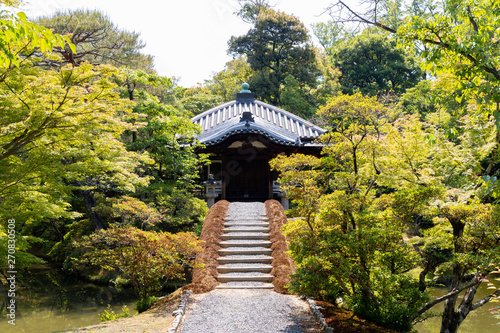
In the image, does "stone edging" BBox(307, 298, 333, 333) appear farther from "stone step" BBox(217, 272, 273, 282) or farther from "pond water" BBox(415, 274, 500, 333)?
"pond water" BBox(415, 274, 500, 333)

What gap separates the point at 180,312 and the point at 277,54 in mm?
26472

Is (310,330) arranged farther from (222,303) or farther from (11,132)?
(11,132)

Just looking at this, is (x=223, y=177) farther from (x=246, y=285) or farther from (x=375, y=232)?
(x=375, y=232)

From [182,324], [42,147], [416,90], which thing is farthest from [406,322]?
[416,90]

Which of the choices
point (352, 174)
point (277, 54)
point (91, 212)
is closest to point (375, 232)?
point (352, 174)

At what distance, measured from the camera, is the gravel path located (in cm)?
604

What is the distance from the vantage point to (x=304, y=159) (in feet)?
23.3

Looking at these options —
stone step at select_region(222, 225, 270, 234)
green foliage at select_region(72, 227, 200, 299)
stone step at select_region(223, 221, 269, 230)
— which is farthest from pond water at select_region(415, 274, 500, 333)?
green foliage at select_region(72, 227, 200, 299)

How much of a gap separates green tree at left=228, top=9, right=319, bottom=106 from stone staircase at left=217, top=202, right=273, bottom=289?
60.4ft

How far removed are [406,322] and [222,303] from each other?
3592mm

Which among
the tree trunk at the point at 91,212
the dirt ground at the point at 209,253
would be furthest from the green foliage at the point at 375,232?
the tree trunk at the point at 91,212

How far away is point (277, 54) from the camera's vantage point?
97.0ft

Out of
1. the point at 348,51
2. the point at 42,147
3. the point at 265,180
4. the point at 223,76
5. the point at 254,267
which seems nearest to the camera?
the point at 42,147

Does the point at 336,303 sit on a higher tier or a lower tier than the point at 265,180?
lower
